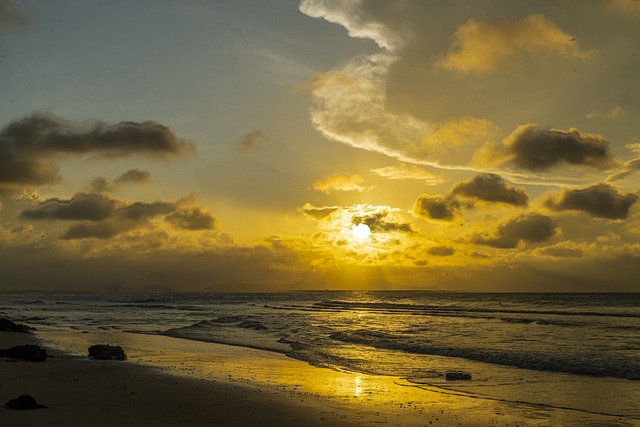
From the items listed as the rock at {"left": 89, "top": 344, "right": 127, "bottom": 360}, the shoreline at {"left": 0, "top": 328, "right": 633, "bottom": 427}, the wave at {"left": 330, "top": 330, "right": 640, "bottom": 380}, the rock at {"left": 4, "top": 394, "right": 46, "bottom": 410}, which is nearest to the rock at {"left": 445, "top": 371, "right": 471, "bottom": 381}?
the shoreline at {"left": 0, "top": 328, "right": 633, "bottom": 427}

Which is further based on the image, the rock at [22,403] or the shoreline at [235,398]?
the shoreline at [235,398]

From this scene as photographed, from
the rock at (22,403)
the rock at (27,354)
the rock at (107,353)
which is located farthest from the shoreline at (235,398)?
the rock at (107,353)

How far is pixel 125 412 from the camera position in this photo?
1391 cm

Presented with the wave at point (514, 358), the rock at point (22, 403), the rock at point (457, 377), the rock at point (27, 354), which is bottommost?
the wave at point (514, 358)

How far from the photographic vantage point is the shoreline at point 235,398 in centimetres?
1384

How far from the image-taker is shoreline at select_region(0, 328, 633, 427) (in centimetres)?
1384

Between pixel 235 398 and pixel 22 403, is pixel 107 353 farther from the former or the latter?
pixel 22 403

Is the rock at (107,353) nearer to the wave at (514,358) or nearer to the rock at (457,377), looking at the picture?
the rock at (457,377)

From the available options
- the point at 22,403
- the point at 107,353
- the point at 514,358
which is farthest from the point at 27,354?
the point at 514,358

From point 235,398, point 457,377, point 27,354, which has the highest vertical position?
point 27,354

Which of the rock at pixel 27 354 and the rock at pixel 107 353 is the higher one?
the rock at pixel 27 354

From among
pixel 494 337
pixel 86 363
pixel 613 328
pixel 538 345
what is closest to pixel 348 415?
pixel 86 363

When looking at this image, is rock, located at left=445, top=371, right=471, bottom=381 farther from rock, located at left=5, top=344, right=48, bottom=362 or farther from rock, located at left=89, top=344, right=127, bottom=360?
rock, located at left=5, top=344, right=48, bottom=362

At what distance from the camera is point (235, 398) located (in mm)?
16859
